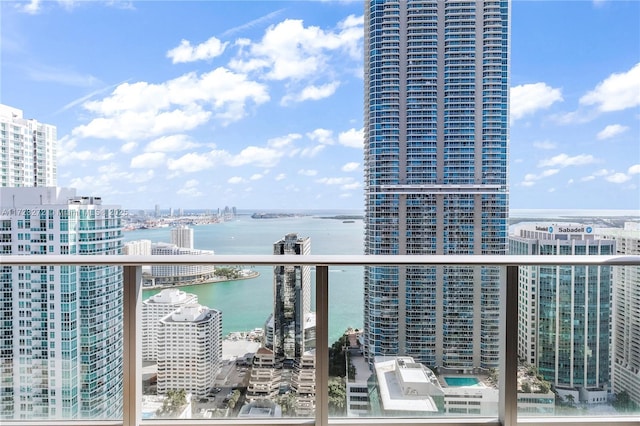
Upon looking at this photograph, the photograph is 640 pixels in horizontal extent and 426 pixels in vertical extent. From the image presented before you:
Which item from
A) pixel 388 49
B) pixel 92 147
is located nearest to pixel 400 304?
pixel 388 49

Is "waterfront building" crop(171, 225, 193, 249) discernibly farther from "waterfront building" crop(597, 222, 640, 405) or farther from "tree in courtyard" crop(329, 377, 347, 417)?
"waterfront building" crop(597, 222, 640, 405)

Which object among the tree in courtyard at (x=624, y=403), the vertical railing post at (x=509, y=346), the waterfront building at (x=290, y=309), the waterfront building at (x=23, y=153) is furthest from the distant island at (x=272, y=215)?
the tree in courtyard at (x=624, y=403)

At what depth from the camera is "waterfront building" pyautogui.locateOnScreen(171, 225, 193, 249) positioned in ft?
12.2

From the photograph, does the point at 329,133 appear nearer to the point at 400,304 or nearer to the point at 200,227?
the point at 200,227

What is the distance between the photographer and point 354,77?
15.7 ft

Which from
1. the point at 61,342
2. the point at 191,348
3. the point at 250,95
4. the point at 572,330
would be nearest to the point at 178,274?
the point at 191,348

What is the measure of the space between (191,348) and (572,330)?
195 cm

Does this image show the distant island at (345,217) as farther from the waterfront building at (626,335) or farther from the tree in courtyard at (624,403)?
the tree in courtyard at (624,403)

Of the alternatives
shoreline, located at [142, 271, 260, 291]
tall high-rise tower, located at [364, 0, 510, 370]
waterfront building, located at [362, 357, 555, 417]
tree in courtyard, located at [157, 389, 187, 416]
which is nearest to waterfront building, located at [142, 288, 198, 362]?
shoreline, located at [142, 271, 260, 291]

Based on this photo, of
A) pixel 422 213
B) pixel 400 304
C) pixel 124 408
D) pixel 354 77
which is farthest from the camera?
pixel 354 77

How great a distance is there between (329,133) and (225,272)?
12.2 feet

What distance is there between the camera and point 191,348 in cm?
195

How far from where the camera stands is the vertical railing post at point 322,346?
1.82 meters

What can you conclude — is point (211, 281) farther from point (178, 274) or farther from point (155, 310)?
point (155, 310)
